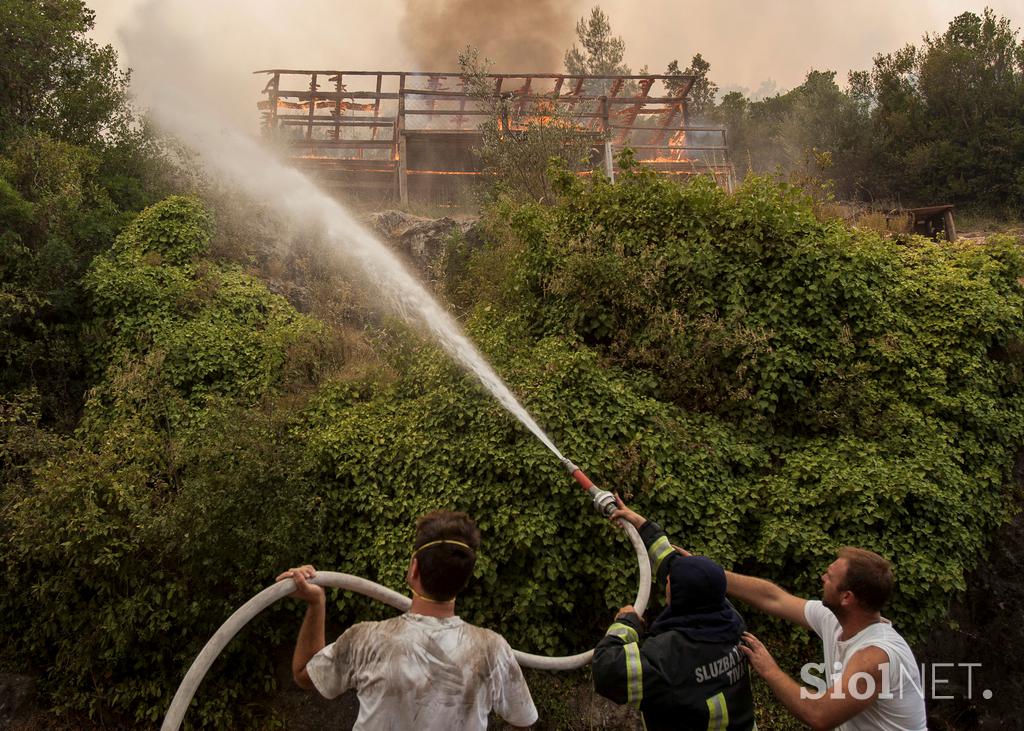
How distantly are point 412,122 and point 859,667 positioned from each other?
62.6 feet

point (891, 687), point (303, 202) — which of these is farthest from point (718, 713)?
point (303, 202)

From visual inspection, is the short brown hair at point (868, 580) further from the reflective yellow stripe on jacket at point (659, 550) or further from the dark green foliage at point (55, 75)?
the dark green foliage at point (55, 75)

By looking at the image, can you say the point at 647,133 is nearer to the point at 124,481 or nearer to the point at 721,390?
the point at 721,390

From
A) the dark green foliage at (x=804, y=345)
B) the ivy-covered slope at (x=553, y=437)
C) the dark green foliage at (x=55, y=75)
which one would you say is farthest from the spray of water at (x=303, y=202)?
the dark green foliage at (x=804, y=345)

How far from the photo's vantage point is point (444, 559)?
3035 mm

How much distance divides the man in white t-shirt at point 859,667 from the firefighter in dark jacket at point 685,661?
21 cm

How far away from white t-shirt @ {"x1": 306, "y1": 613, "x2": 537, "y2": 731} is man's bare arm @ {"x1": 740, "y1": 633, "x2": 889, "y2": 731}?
50.3 inches

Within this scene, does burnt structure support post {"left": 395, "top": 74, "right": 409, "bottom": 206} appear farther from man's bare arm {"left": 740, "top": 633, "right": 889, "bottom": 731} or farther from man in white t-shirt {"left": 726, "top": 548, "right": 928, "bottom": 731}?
man's bare arm {"left": 740, "top": 633, "right": 889, "bottom": 731}

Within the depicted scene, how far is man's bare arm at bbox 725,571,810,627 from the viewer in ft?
14.0

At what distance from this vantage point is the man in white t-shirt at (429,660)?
2949mm

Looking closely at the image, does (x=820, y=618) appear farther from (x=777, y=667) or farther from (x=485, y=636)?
(x=485, y=636)

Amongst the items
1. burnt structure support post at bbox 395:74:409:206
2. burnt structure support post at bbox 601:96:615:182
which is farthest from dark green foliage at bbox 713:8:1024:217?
burnt structure support post at bbox 395:74:409:206

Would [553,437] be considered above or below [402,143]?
below

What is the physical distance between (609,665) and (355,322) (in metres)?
9.65
